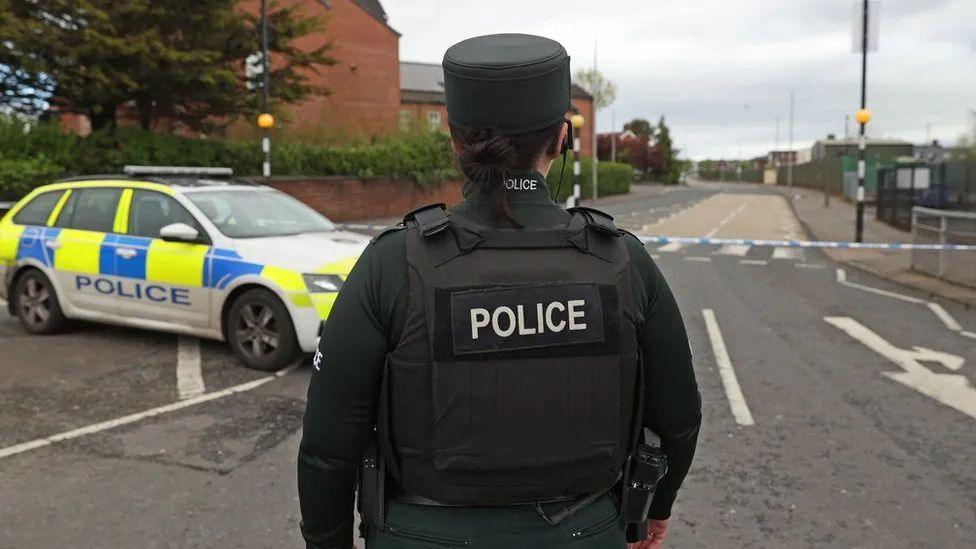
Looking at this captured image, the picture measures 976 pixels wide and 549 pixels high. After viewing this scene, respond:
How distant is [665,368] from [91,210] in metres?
7.45

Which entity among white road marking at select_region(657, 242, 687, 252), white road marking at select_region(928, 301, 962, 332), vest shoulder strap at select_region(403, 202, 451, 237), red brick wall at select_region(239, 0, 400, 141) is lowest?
white road marking at select_region(928, 301, 962, 332)

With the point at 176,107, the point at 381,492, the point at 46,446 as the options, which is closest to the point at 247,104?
the point at 176,107

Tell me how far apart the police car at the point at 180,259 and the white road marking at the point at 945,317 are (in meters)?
6.73

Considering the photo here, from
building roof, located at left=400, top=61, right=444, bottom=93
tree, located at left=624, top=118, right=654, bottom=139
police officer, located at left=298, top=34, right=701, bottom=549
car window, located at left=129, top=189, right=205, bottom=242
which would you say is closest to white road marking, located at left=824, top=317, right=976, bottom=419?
police officer, located at left=298, top=34, right=701, bottom=549

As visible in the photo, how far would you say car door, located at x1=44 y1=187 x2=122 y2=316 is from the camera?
25.4 ft

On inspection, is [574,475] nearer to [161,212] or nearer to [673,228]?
[161,212]

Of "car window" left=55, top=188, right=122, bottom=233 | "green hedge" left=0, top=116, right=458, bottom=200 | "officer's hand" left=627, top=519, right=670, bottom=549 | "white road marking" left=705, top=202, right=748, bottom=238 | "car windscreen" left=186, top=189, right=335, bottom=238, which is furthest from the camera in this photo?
"white road marking" left=705, top=202, right=748, bottom=238

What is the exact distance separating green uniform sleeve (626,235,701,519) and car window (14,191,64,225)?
795 centimetres

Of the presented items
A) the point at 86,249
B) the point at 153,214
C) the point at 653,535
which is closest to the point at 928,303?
the point at 153,214

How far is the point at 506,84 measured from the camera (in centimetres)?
166

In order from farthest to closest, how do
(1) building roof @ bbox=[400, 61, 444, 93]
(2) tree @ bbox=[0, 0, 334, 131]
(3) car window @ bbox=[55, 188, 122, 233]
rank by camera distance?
(1) building roof @ bbox=[400, 61, 444, 93]
(2) tree @ bbox=[0, 0, 334, 131]
(3) car window @ bbox=[55, 188, 122, 233]

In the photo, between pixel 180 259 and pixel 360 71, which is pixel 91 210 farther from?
pixel 360 71

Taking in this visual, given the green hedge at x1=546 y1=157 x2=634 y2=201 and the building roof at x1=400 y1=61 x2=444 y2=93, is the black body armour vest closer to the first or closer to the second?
the green hedge at x1=546 y1=157 x2=634 y2=201

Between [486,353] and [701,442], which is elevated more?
[486,353]
